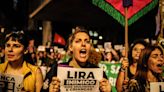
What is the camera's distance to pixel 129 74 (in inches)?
296

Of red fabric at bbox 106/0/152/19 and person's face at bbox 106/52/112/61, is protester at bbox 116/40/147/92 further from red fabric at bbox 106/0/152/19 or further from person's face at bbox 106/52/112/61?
person's face at bbox 106/52/112/61

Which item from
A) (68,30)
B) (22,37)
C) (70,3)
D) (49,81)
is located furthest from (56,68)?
(68,30)

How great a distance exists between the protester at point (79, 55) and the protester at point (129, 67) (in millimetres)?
448

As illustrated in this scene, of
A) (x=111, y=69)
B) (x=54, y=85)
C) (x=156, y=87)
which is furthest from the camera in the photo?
(x=111, y=69)

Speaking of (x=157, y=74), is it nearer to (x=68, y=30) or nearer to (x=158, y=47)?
(x=158, y=47)

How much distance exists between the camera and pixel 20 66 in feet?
20.0

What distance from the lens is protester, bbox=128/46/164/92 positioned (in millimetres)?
6152

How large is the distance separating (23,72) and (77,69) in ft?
2.33

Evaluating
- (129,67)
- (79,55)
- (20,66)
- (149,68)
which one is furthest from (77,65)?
(129,67)

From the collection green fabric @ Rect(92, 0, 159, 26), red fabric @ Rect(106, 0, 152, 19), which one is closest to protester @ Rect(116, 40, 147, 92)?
green fabric @ Rect(92, 0, 159, 26)

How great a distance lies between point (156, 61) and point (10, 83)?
192 centimetres

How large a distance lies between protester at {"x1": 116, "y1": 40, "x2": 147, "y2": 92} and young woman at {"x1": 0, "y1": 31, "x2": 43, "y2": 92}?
1.10 meters

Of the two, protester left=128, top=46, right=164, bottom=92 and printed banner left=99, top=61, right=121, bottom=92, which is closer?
protester left=128, top=46, right=164, bottom=92

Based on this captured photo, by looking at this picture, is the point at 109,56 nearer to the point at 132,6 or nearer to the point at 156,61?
the point at 132,6
